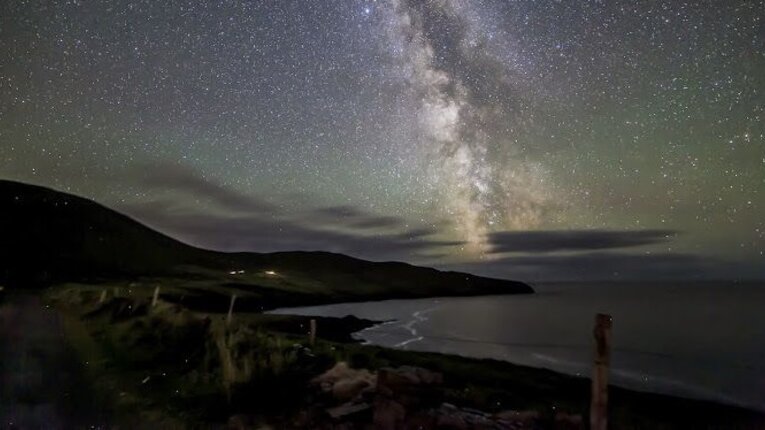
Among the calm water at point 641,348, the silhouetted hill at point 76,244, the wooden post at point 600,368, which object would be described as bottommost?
the calm water at point 641,348

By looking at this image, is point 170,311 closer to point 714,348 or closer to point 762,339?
point 714,348

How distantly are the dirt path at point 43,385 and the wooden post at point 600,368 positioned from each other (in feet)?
27.7

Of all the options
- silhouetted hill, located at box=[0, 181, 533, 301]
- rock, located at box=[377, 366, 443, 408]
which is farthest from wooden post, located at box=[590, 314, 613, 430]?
silhouetted hill, located at box=[0, 181, 533, 301]

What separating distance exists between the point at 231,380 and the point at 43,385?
3966mm

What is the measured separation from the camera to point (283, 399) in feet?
42.6

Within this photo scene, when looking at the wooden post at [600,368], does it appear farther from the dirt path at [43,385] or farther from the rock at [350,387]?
the dirt path at [43,385]

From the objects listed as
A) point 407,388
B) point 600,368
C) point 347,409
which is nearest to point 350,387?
point 407,388

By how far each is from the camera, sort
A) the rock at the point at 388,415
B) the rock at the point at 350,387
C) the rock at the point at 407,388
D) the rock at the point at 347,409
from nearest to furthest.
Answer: the rock at the point at 388,415, the rock at the point at 347,409, the rock at the point at 407,388, the rock at the point at 350,387

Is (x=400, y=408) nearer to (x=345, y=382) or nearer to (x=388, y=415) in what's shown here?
(x=388, y=415)

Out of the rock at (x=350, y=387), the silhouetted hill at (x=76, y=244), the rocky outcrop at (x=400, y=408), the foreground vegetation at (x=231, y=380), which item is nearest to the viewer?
the rocky outcrop at (x=400, y=408)

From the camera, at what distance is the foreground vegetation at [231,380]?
39.2ft

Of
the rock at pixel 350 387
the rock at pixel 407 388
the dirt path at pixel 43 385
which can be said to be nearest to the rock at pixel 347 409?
the rock at pixel 407 388

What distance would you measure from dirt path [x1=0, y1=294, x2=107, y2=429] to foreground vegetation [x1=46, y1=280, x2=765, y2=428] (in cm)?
49

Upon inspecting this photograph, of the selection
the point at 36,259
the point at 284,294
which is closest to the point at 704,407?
the point at 284,294
